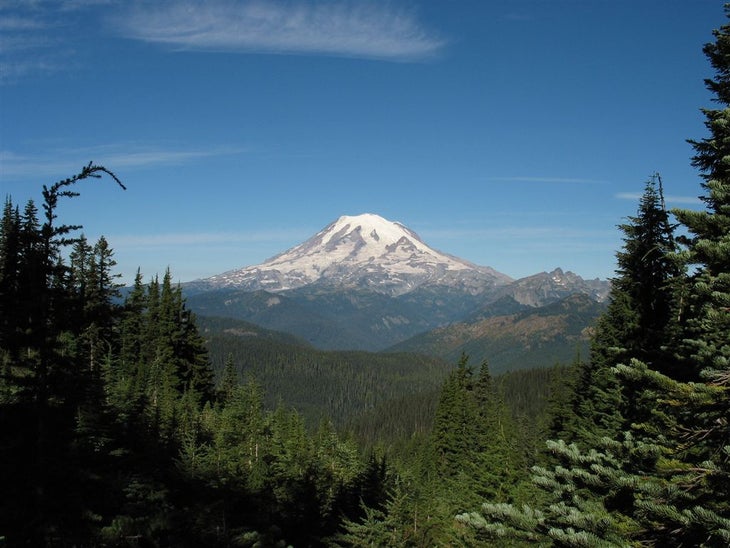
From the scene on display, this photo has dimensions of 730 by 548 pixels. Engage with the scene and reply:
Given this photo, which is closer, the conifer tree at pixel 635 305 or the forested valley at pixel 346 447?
the forested valley at pixel 346 447

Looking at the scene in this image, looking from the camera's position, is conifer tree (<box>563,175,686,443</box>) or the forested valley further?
conifer tree (<box>563,175,686,443</box>)

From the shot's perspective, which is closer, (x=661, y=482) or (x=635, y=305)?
(x=661, y=482)

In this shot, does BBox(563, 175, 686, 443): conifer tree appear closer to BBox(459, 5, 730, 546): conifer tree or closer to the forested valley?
the forested valley

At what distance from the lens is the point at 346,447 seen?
1943 inches

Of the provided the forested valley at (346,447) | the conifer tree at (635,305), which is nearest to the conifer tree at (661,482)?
the forested valley at (346,447)

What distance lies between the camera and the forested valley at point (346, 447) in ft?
23.4

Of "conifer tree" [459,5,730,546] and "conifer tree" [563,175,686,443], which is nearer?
"conifer tree" [459,5,730,546]

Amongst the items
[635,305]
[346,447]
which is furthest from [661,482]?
[346,447]

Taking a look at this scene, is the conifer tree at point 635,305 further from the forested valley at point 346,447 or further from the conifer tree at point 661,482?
the conifer tree at point 661,482

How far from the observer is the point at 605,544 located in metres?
6.16

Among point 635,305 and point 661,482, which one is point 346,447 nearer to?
point 635,305

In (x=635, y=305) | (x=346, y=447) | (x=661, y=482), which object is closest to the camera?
→ (x=661, y=482)

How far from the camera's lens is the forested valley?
7137 millimetres

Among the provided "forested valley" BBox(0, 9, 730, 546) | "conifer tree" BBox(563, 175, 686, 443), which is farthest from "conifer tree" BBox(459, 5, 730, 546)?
"conifer tree" BBox(563, 175, 686, 443)
